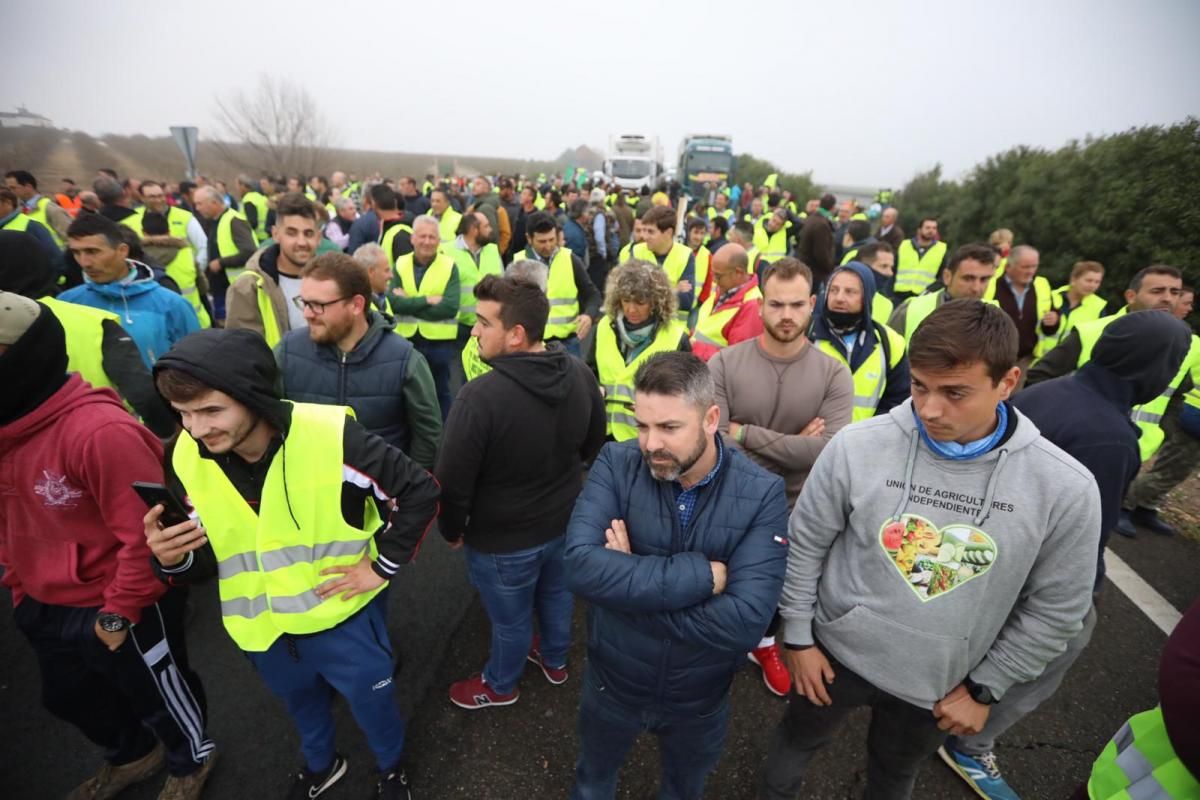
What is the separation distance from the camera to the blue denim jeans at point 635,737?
76.8 inches

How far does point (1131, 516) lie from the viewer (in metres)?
4.84

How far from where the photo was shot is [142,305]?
10.9 feet

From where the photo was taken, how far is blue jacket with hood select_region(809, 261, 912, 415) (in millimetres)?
3176

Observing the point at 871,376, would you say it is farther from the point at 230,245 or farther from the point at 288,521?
the point at 230,245

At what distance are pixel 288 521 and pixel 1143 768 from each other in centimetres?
256

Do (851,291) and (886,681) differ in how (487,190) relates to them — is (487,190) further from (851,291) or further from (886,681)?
(886,681)

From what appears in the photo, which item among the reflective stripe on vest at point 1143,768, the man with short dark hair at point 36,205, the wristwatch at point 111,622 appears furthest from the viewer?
the man with short dark hair at point 36,205

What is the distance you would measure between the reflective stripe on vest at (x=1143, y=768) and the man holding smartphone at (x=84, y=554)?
9.98 ft

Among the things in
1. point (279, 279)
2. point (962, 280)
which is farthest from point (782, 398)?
point (279, 279)

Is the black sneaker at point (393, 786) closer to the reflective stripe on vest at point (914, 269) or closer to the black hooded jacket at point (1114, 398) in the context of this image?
the black hooded jacket at point (1114, 398)

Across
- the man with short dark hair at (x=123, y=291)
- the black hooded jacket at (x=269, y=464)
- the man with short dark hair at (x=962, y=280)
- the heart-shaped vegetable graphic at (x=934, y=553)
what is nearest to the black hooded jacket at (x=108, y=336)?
the man with short dark hair at (x=123, y=291)

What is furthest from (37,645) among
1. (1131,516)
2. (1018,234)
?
(1018,234)

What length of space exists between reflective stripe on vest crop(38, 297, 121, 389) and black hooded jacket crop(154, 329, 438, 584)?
1404mm

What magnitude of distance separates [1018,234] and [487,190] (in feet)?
34.7
